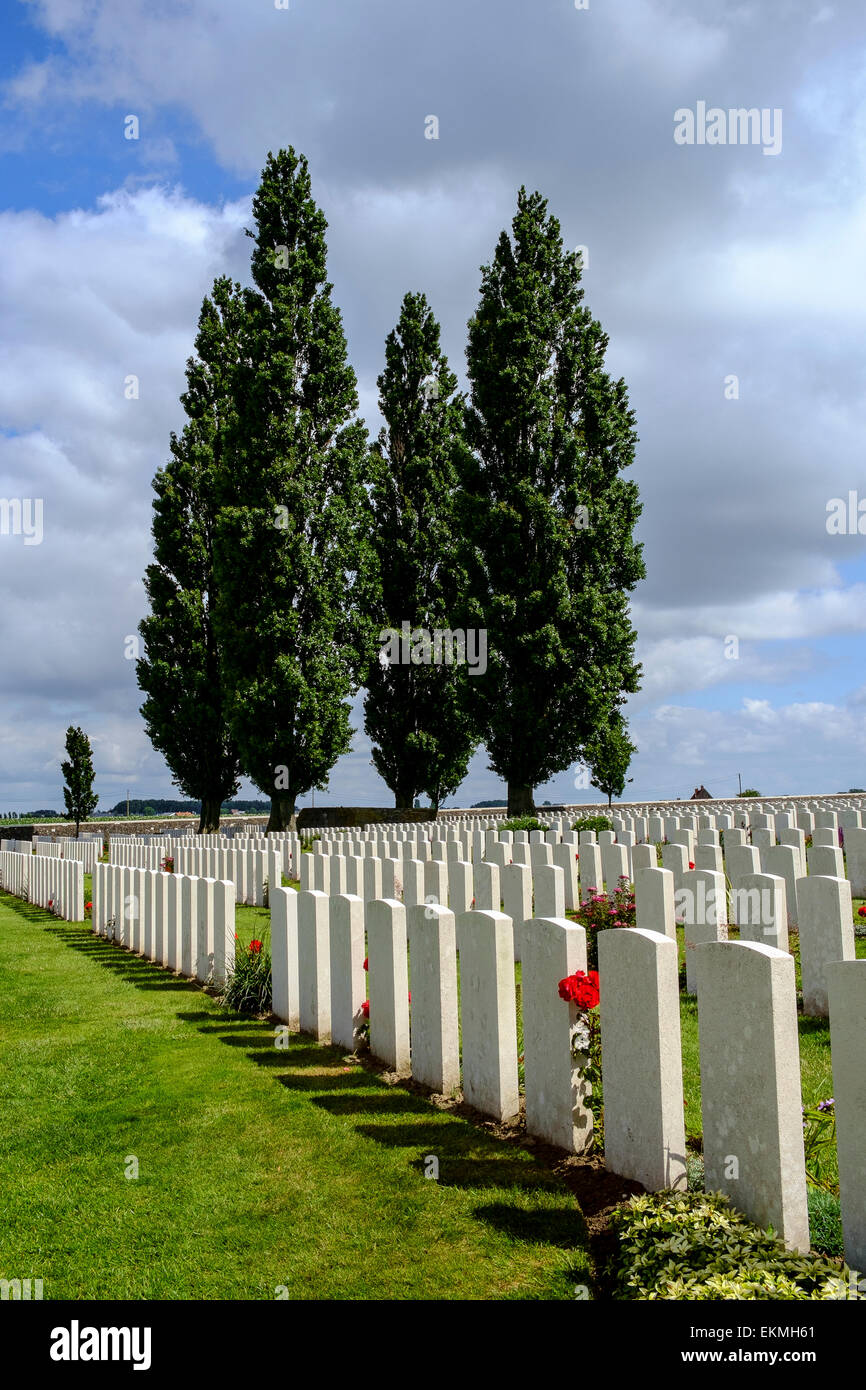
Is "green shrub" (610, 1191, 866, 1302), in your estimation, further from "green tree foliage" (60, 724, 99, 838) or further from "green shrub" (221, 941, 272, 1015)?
"green tree foliage" (60, 724, 99, 838)

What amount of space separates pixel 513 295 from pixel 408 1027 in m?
27.0

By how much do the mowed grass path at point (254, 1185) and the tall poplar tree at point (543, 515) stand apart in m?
21.0

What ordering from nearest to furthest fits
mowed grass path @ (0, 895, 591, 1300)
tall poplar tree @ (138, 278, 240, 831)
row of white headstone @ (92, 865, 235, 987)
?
mowed grass path @ (0, 895, 591, 1300)
row of white headstone @ (92, 865, 235, 987)
tall poplar tree @ (138, 278, 240, 831)

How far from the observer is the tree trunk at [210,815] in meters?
32.1

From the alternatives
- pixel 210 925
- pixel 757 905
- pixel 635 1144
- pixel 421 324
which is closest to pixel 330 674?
pixel 421 324

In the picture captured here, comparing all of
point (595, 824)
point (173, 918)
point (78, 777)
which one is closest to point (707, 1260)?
point (173, 918)

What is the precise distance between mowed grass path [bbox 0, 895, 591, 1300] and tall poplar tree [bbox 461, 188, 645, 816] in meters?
21.0

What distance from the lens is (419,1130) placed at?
4367mm

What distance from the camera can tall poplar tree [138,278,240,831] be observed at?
30.5 m

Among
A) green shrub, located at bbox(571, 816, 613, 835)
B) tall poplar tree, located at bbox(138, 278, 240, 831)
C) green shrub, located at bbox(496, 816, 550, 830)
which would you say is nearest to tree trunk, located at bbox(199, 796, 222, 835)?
tall poplar tree, located at bbox(138, 278, 240, 831)

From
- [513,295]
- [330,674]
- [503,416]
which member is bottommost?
[330,674]
